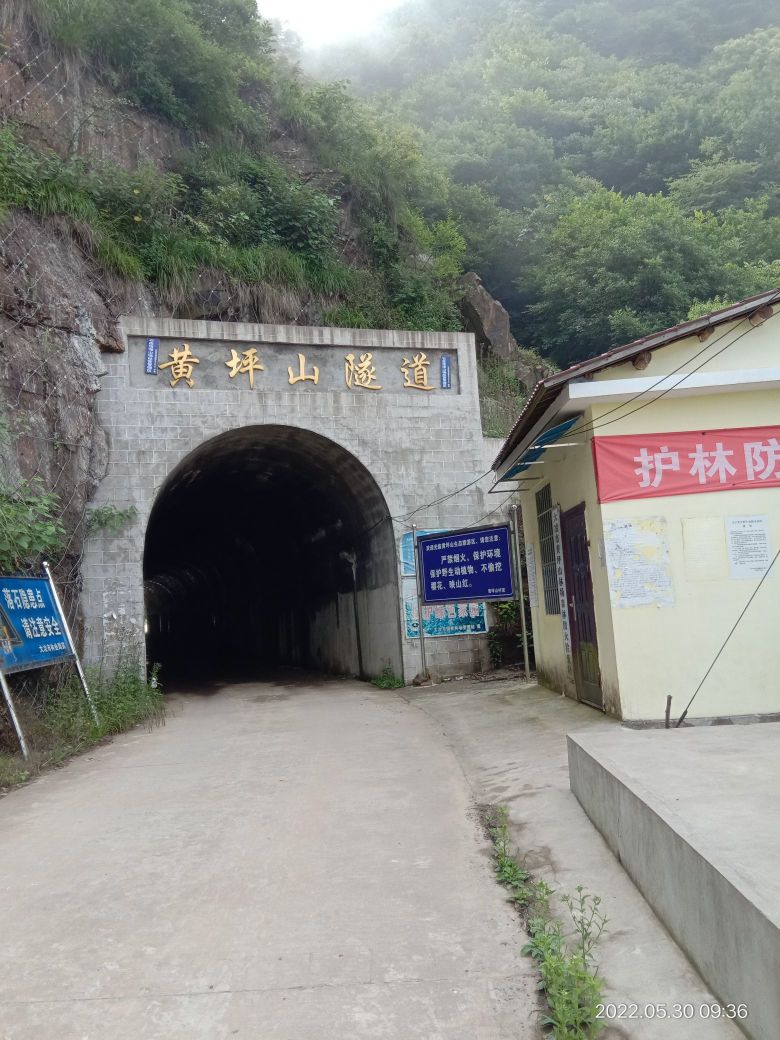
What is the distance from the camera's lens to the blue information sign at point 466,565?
37.0ft

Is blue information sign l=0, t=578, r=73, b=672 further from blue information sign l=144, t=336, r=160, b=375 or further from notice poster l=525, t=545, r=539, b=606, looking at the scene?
notice poster l=525, t=545, r=539, b=606

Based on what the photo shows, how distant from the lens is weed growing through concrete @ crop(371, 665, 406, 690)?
502 inches

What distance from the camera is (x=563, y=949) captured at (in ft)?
10.1

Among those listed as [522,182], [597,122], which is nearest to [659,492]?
[522,182]

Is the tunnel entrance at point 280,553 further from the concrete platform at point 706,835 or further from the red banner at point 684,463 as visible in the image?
the concrete platform at point 706,835

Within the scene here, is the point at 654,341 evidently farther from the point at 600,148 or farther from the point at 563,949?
the point at 600,148

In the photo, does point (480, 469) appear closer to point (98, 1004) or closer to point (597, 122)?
point (98, 1004)

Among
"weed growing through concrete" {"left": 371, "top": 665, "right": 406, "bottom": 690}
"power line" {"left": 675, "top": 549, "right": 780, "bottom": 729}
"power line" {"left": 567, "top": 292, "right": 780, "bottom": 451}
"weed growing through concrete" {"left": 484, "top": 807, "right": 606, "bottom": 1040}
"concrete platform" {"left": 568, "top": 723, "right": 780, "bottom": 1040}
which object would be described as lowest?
"weed growing through concrete" {"left": 484, "top": 807, "right": 606, "bottom": 1040}

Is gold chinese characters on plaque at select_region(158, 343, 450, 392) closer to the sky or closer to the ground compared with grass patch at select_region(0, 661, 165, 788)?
closer to the sky

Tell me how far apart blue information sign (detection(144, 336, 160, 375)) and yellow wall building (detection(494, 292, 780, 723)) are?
21.9 feet

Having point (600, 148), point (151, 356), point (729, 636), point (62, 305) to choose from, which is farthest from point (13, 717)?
point (600, 148)

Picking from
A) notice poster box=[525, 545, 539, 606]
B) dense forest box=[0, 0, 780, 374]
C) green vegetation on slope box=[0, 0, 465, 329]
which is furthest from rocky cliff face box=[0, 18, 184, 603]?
notice poster box=[525, 545, 539, 606]

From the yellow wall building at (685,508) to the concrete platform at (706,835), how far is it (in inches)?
75.8

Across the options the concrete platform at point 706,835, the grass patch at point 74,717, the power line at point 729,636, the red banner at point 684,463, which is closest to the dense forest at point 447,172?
the grass patch at point 74,717
